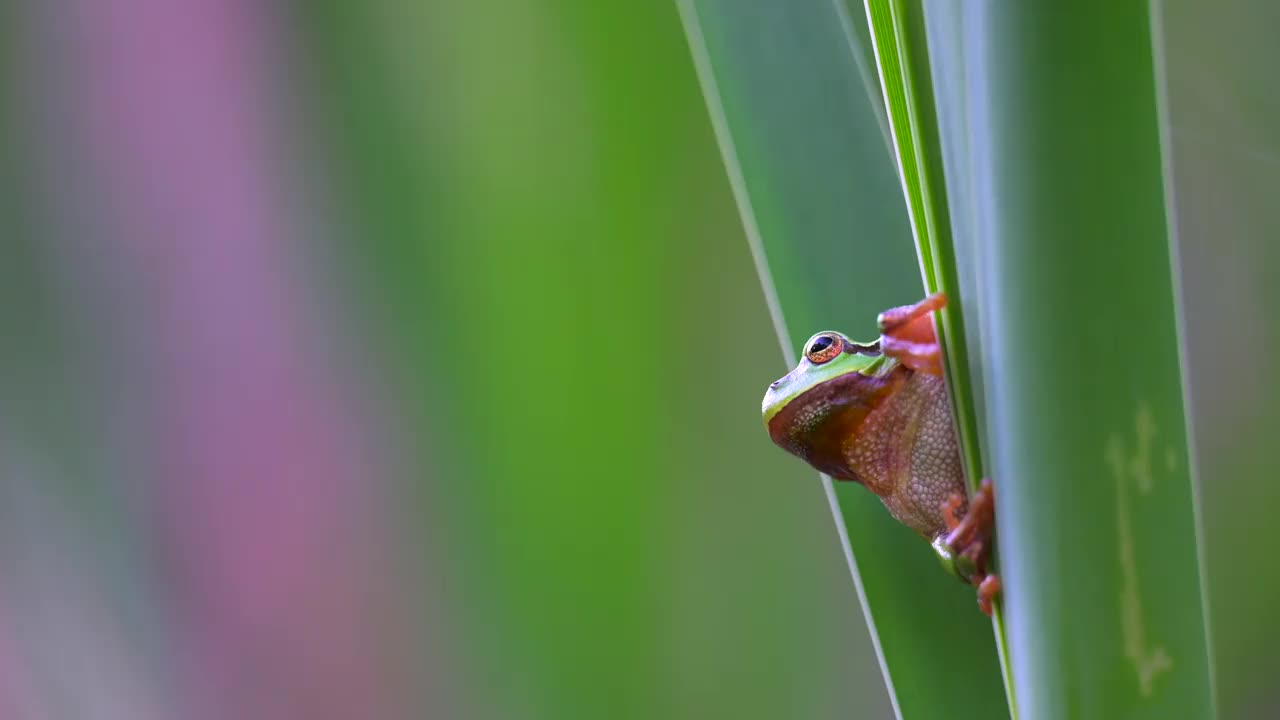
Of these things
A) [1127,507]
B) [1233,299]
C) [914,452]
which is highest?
[1127,507]

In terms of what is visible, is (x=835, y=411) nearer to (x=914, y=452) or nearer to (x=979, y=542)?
(x=914, y=452)

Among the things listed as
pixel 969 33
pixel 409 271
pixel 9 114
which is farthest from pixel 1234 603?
pixel 9 114

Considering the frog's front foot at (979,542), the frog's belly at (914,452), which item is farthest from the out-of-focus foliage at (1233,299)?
the frog's front foot at (979,542)

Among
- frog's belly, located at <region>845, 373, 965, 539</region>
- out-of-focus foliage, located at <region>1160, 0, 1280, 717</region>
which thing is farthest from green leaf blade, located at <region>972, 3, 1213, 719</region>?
out-of-focus foliage, located at <region>1160, 0, 1280, 717</region>

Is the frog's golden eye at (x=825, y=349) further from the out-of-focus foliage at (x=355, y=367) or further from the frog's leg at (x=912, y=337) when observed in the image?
the out-of-focus foliage at (x=355, y=367)

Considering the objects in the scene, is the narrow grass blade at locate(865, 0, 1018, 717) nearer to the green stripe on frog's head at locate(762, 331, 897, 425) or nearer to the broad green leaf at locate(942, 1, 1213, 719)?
the broad green leaf at locate(942, 1, 1213, 719)

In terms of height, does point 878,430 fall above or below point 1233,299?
above

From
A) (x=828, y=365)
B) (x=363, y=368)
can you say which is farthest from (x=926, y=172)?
(x=363, y=368)
